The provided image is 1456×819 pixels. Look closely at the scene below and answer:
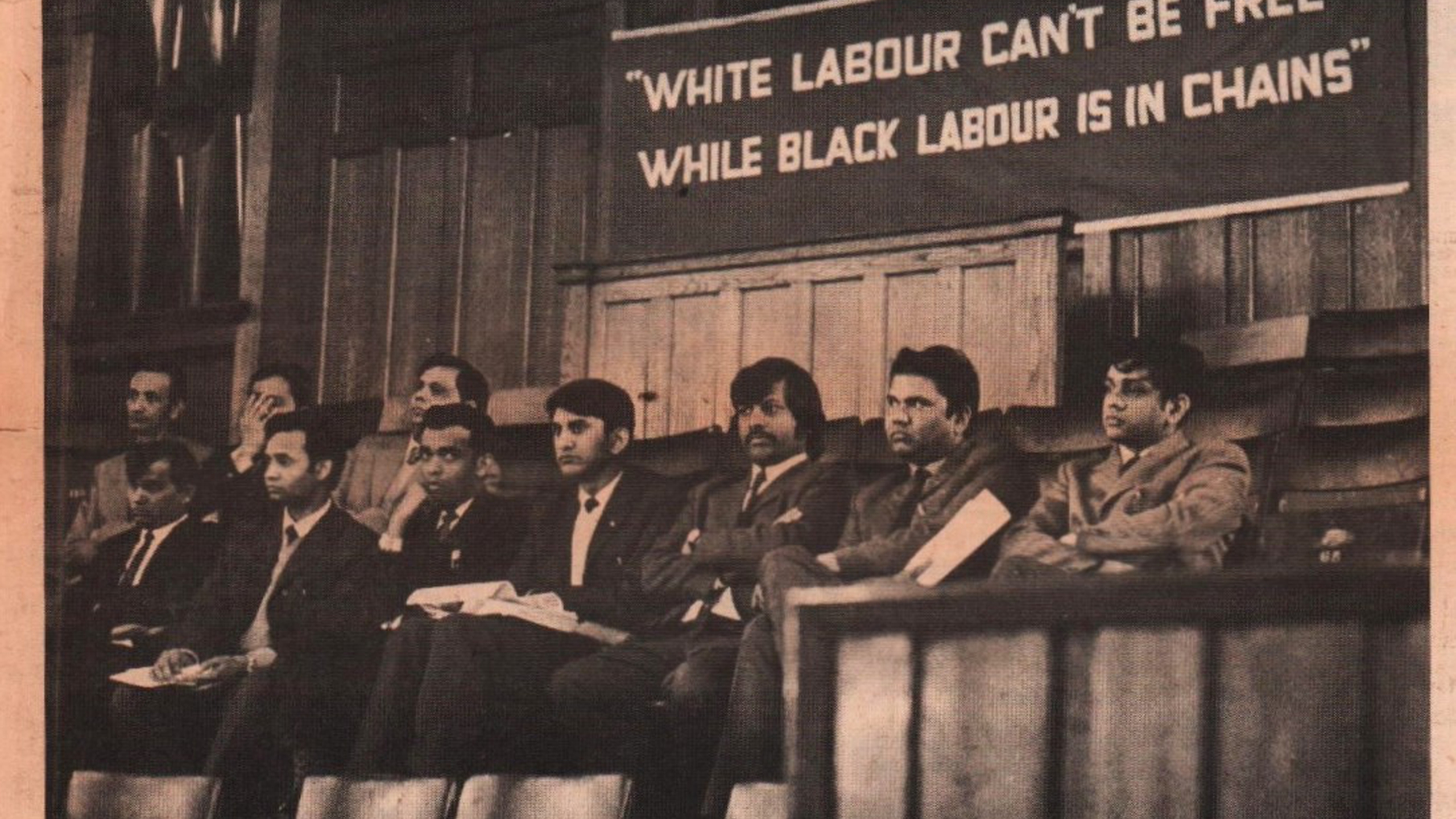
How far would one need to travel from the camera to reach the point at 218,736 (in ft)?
21.4

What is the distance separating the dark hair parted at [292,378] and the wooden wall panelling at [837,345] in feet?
5.38

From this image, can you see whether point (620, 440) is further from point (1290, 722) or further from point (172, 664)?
point (1290, 722)

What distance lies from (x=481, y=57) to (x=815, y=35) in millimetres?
1113

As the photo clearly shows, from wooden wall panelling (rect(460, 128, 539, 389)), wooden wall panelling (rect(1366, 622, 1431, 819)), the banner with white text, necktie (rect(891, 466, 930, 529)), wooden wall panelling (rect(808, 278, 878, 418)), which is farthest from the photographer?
wooden wall panelling (rect(460, 128, 539, 389))

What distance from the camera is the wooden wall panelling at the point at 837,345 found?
20.7 feet

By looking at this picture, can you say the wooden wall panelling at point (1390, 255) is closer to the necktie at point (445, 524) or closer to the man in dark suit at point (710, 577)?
the man in dark suit at point (710, 577)

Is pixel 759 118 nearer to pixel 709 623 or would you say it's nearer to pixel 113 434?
pixel 709 623

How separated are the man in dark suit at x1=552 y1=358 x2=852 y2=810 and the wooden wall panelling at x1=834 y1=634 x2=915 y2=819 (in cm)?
35

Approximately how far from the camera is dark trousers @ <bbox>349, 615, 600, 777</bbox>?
Answer: 624 cm

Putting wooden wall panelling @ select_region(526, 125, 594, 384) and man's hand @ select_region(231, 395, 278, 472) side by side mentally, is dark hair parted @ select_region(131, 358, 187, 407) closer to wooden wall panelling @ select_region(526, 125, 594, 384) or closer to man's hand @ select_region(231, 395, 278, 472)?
man's hand @ select_region(231, 395, 278, 472)

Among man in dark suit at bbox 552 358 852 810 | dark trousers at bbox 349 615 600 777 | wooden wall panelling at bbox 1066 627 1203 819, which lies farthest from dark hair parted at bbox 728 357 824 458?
wooden wall panelling at bbox 1066 627 1203 819

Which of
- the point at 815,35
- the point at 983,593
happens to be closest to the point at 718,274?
the point at 815,35

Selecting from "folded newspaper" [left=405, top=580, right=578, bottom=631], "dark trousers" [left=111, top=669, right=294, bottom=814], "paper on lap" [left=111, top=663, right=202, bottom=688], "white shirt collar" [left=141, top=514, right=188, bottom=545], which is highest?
"white shirt collar" [left=141, top=514, right=188, bottom=545]

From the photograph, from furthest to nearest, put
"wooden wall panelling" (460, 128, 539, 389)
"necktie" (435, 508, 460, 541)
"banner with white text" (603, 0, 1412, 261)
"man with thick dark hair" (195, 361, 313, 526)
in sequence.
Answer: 1. "man with thick dark hair" (195, 361, 313, 526)
2. "wooden wall panelling" (460, 128, 539, 389)
3. "necktie" (435, 508, 460, 541)
4. "banner with white text" (603, 0, 1412, 261)
